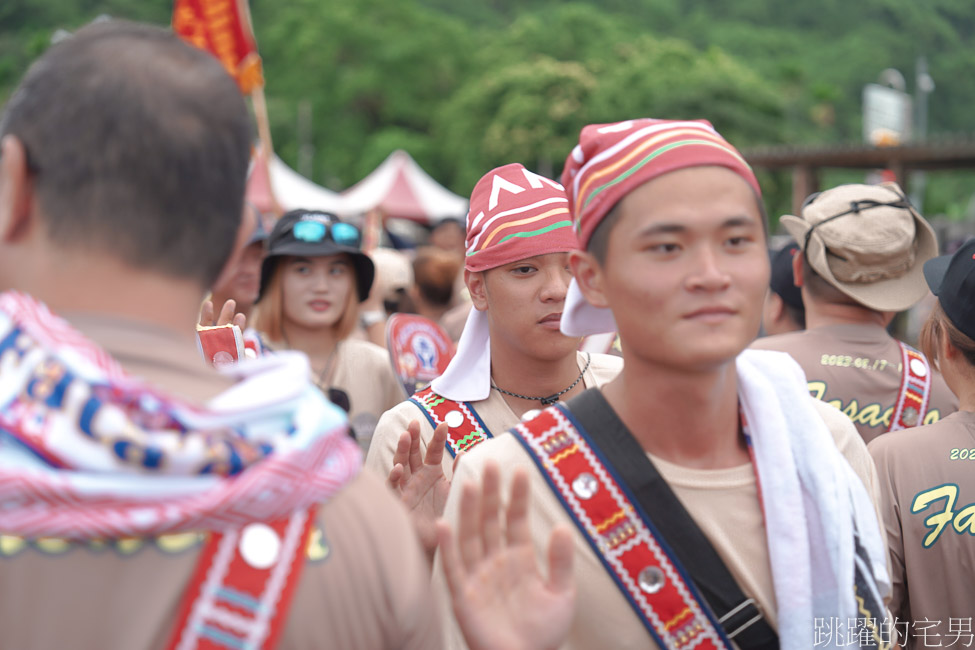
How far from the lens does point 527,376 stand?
3420mm

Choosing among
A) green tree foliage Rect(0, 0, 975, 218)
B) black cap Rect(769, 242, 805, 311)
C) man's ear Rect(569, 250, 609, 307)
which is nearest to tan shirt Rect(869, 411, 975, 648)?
man's ear Rect(569, 250, 609, 307)

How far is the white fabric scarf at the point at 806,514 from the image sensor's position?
213 centimetres

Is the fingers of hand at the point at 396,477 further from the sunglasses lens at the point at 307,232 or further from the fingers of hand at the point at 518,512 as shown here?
the sunglasses lens at the point at 307,232

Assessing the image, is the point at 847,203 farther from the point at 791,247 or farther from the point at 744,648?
the point at 744,648

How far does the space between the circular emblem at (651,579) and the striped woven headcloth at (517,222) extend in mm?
1503

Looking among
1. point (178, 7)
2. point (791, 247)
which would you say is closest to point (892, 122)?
point (178, 7)

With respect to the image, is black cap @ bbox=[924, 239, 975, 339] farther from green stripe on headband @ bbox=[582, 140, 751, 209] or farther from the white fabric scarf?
green stripe on headband @ bbox=[582, 140, 751, 209]

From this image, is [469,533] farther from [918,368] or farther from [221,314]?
[918,368]

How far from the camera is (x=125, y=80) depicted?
142 centimetres

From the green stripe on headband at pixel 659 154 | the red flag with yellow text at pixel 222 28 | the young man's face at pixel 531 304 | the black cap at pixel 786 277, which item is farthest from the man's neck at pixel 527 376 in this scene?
the red flag with yellow text at pixel 222 28

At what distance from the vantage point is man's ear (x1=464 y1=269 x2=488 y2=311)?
3529 millimetres

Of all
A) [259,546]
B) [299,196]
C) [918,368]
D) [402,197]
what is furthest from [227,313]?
[402,197]

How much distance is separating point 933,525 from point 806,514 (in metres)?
0.94

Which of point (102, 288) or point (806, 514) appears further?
point (806, 514)
